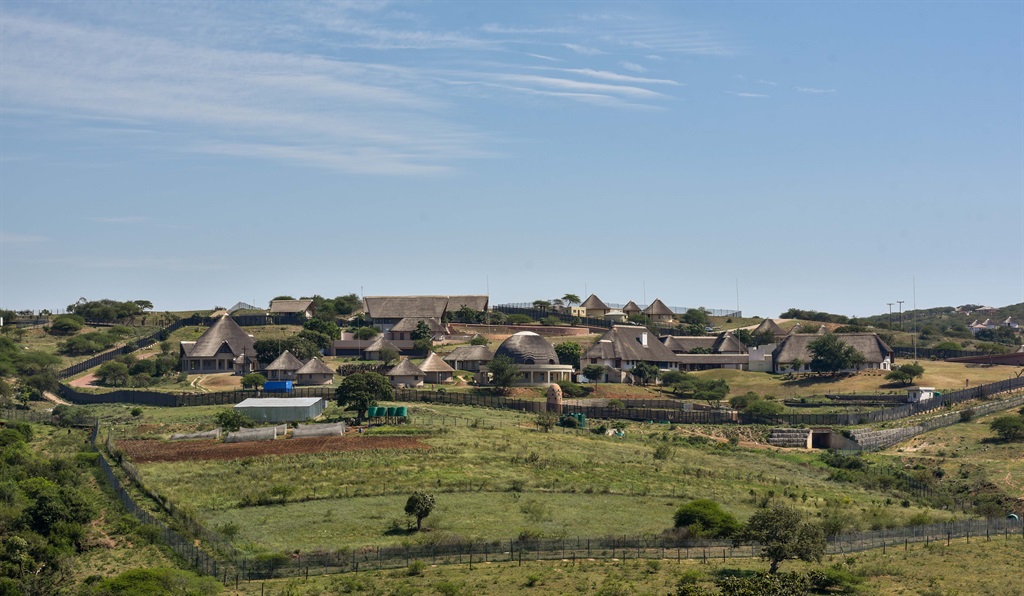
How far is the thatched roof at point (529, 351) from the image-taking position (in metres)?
102

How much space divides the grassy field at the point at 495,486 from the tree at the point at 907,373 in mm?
25034

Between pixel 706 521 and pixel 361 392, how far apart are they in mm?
33415

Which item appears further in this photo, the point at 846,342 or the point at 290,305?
the point at 290,305

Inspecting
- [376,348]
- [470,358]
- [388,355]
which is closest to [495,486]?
[470,358]

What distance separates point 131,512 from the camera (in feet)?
181

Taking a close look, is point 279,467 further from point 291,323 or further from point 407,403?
point 291,323

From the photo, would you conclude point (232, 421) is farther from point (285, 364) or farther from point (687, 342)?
point (687, 342)

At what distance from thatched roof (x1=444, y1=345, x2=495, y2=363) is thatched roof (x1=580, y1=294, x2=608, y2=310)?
157 feet

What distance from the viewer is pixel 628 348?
111 meters

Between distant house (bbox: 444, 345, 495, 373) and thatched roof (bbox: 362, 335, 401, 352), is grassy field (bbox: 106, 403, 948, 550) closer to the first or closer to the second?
distant house (bbox: 444, 345, 495, 373)

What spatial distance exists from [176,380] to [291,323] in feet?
104

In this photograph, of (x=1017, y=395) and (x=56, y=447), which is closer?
(x=56, y=447)

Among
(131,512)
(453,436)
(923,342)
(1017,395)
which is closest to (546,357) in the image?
(453,436)

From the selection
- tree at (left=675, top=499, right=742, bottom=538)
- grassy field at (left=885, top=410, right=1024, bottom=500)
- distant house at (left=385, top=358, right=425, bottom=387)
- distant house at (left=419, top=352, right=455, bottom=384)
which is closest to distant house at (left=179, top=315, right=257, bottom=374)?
distant house at (left=385, top=358, right=425, bottom=387)
